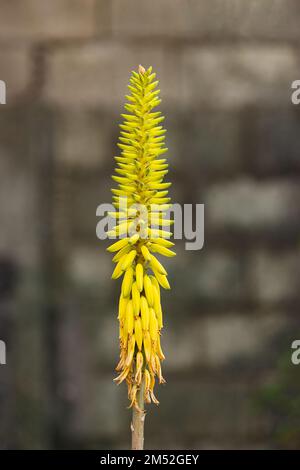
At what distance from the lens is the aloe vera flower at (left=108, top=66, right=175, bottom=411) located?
4.45 feet

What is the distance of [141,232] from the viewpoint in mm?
1457

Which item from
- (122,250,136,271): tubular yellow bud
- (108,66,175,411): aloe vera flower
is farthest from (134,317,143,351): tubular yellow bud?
(122,250,136,271): tubular yellow bud

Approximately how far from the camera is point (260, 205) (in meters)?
3.16

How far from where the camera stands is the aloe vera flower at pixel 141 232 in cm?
136

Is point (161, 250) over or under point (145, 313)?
over

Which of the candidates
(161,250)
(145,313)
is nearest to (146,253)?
(161,250)

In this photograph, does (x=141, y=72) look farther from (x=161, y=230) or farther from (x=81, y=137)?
(x=81, y=137)

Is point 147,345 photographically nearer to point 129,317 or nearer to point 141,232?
point 129,317

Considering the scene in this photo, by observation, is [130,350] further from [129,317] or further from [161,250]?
[161,250]

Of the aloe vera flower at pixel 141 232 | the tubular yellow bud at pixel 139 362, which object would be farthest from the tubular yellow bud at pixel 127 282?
the tubular yellow bud at pixel 139 362

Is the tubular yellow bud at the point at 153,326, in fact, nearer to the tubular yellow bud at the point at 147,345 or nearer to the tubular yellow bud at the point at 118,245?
the tubular yellow bud at the point at 147,345

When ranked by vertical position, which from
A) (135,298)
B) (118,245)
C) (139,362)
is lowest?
(139,362)

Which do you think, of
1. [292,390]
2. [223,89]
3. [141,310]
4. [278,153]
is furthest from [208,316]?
[141,310]

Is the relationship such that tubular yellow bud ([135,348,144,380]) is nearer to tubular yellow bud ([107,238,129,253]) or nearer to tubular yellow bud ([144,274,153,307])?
tubular yellow bud ([144,274,153,307])
